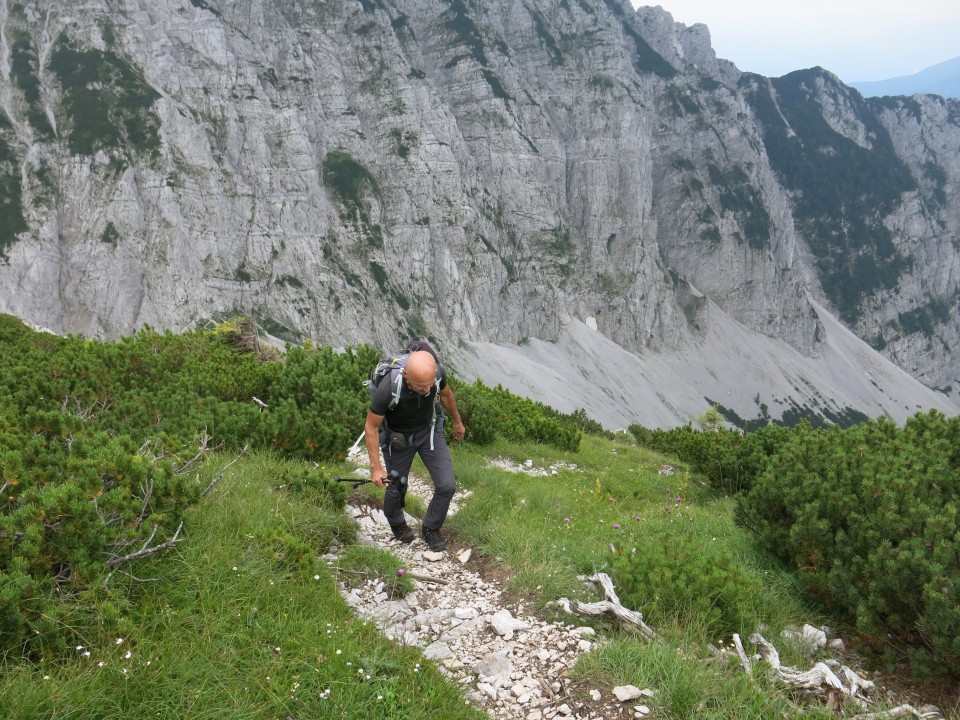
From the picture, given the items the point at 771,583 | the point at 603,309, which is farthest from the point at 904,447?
the point at 603,309

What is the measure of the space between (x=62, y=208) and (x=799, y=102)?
187 metres

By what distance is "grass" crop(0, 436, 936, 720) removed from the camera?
3031 millimetres

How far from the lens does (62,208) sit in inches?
2425

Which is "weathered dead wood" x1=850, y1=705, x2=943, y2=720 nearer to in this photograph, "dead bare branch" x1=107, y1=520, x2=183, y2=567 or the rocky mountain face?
"dead bare branch" x1=107, y1=520, x2=183, y2=567

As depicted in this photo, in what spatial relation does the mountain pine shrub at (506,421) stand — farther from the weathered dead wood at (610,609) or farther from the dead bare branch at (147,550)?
the dead bare branch at (147,550)

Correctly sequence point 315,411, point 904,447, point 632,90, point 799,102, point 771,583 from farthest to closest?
point 799,102, point 632,90, point 315,411, point 904,447, point 771,583

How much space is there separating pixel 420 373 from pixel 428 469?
1292mm

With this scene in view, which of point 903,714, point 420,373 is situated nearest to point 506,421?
point 420,373

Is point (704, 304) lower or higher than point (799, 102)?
lower

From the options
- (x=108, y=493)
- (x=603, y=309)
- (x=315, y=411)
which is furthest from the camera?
(x=603, y=309)

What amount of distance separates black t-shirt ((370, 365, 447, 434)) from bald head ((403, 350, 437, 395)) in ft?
0.45

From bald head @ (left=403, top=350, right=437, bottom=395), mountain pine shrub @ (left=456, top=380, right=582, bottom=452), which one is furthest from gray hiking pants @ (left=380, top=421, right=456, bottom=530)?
mountain pine shrub @ (left=456, top=380, right=582, bottom=452)

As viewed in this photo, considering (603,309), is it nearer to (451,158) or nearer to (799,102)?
(451,158)

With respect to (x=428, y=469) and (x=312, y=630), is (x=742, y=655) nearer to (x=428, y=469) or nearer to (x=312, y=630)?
(x=312, y=630)
